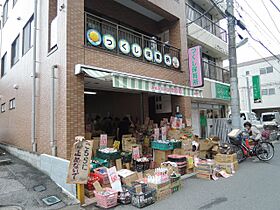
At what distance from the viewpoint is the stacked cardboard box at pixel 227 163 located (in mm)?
7352

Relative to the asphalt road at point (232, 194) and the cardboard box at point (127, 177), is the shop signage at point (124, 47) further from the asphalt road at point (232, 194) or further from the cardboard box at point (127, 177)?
the asphalt road at point (232, 194)

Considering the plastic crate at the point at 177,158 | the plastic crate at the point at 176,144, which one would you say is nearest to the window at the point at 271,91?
the plastic crate at the point at 176,144

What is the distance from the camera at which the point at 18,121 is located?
11.3 m

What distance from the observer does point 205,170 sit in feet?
23.1

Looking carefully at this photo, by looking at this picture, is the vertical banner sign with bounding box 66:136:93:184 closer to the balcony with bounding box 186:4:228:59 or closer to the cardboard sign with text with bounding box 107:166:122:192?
the cardboard sign with text with bounding box 107:166:122:192

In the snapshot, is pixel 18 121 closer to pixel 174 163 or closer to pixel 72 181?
pixel 72 181

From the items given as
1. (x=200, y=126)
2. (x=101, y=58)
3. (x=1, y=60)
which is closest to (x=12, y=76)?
(x=1, y=60)

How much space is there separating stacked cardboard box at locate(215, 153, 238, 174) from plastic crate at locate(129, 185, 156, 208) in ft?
11.1

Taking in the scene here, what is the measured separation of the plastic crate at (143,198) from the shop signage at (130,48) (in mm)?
5185

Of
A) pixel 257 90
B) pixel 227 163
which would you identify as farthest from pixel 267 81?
pixel 227 163

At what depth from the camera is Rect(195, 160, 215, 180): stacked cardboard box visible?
273 inches

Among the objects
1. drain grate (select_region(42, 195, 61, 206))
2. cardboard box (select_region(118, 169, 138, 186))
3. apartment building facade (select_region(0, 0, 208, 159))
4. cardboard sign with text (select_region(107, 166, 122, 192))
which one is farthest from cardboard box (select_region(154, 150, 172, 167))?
drain grate (select_region(42, 195, 61, 206))

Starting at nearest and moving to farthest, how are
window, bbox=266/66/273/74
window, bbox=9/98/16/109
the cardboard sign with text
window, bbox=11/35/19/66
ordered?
the cardboard sign with text, window, bbox=9/98/16/109, window, bbox=11/35/19/66, window, bbox=266/66/273/74

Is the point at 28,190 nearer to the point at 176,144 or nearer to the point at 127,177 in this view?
the point at 127,177
